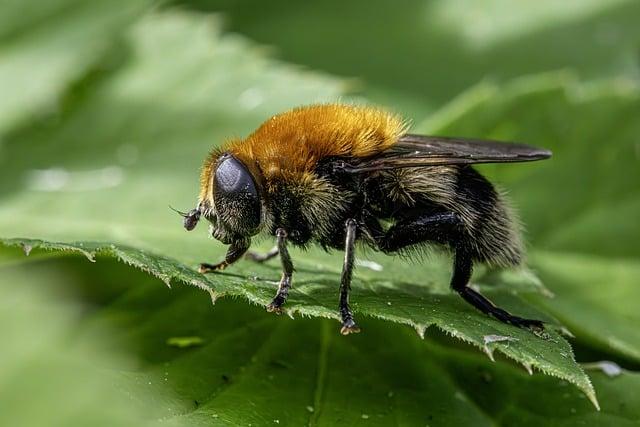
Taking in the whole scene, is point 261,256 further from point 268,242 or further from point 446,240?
point 446,240

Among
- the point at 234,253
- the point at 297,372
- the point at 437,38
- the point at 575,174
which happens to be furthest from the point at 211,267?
the point at 437,38

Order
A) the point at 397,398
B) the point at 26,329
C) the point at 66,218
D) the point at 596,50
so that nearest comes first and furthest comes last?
the point at 26,329 < the point at 397,398 < the point at 66,218 < the point at 596,50

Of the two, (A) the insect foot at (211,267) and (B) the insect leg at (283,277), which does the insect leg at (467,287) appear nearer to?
(B) the insect leg at (283,277)

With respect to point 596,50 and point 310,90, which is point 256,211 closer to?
point 310,90

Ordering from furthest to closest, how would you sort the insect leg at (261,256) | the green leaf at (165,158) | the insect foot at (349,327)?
the insect leg at (261,256) → the green leaf at (165,158) → the insect foot at (349,327)

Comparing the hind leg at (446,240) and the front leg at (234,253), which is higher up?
the hind leg at (446,240)

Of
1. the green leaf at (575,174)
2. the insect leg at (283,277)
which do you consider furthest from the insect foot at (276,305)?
the green leaf at (575,174)

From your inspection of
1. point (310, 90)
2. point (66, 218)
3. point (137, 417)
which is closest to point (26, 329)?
point (137, 417)
